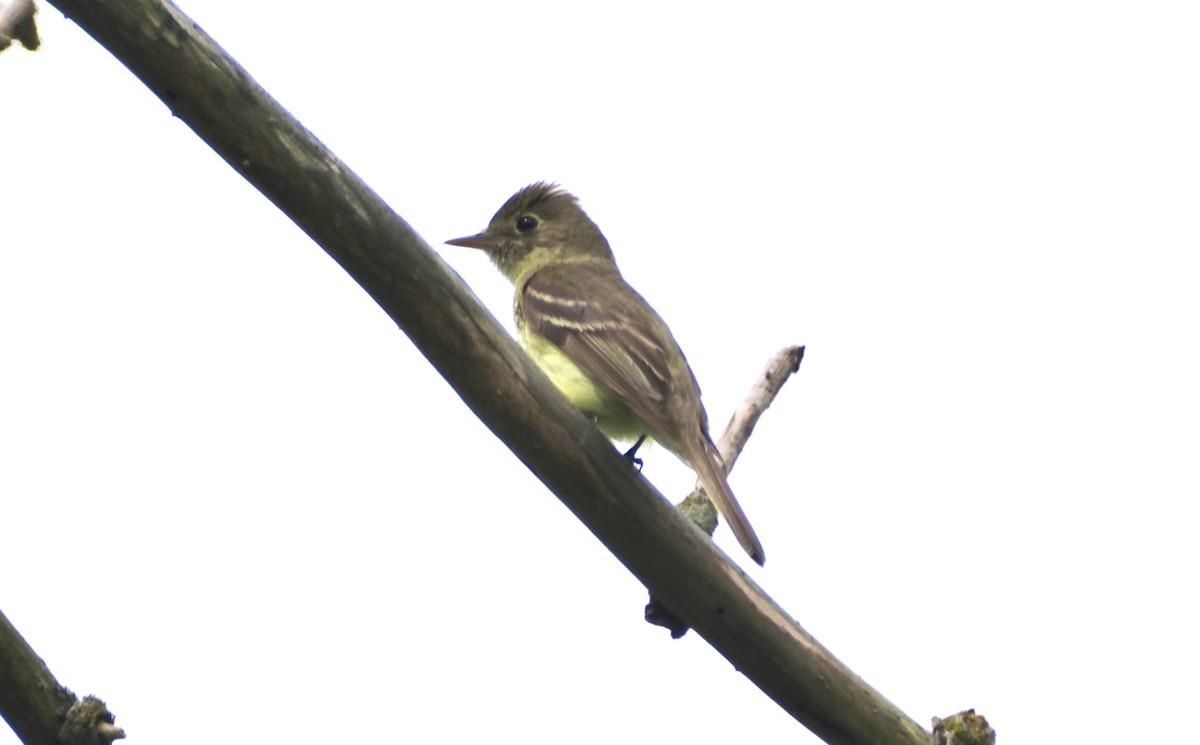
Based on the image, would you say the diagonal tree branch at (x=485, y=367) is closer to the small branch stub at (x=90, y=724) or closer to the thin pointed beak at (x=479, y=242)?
the small branch stub at (x=90, y=724)

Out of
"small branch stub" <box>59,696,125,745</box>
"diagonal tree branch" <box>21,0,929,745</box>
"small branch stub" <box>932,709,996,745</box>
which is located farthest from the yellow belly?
"small branch stub" <box>59,696,125,745</box>

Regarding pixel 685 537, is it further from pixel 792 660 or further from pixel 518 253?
pixel 518 253

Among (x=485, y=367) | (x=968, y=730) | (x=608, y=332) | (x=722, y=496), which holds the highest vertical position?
(x=608, y=332)

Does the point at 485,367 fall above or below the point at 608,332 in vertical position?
below

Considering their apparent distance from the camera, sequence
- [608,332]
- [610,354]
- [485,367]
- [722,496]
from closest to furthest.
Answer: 1. [485,367]
2. [722,496]
3. [610,354]
4. [608,332]

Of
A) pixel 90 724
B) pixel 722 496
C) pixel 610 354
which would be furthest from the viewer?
pixel 610 354

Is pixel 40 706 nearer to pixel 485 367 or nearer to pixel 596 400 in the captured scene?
pixel 485 367

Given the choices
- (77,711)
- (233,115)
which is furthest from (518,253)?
(77,711)

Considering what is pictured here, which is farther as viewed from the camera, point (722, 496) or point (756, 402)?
point (756, 402)

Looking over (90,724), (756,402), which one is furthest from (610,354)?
(90,724)
